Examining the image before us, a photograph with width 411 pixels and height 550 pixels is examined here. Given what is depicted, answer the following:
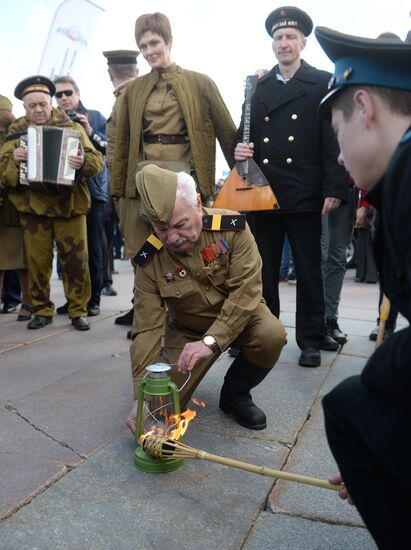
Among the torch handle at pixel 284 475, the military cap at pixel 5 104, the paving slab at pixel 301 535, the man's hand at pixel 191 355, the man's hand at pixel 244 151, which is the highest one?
the military cap at pixel 5 104

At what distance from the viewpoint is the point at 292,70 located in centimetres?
378

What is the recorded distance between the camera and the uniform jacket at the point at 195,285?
258cm

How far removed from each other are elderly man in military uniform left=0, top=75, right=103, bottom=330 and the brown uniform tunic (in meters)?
2.31

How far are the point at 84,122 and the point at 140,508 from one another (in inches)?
158

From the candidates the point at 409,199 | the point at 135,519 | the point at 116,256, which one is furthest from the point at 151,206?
the point at 116,256

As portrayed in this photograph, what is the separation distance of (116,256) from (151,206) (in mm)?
10210

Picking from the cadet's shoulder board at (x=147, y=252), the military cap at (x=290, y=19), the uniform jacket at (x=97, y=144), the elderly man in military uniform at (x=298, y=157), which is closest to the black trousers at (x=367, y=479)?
the cadet's shoulder board at (x=147, y=252)

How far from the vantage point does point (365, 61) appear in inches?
50.4

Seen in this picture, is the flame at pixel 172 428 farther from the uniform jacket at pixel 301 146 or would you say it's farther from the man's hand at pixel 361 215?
the man's hand at pixel 361 215

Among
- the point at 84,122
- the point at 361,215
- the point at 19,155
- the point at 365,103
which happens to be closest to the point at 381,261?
the point at 365,103

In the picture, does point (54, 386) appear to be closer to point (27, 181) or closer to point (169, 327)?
point (169, 327)

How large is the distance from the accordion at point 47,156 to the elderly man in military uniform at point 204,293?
2.24 m

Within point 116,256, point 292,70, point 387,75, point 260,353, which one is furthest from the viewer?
point 116,256

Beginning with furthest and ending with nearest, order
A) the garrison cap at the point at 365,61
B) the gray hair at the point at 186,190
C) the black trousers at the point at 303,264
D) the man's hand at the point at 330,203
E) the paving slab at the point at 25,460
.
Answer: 1. the black trousers at the point at 303,264
2. the man's hand at the point at 330,203
3. the gray hair at the point at 186,190
4. the paving slab at the point at 25,460
5. the garrison cap at the point at 365,61
